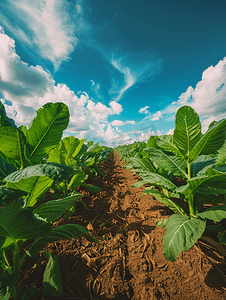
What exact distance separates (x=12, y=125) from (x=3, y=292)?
96cm

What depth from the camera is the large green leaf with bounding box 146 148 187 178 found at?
1470mm

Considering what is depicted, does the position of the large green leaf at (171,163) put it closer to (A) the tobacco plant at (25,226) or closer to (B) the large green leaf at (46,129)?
(B) the large green leaf at (46,129)

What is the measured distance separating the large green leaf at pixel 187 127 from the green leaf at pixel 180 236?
658 millimetres

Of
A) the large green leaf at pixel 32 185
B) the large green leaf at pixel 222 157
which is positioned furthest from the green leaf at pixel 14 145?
the large green leaf at pixel 222 157

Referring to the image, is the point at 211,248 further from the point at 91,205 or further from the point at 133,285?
the point at 91,205

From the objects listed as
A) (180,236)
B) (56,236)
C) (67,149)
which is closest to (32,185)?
(56,236)

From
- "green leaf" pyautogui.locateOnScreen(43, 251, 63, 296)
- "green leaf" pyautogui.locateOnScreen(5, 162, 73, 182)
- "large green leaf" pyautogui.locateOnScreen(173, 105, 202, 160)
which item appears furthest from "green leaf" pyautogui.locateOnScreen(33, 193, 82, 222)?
"large green leaf" pyautogui.locateOnScreen(173, 105, 202, 160)

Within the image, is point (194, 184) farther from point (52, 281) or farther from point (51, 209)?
point (52, 281)

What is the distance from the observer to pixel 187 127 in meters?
1.29

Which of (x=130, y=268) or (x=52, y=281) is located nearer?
(x=52, y=281)

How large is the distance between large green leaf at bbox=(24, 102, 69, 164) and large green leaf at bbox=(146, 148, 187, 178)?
3.33 ft

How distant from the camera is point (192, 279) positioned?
1.05 metres

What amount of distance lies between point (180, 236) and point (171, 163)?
0.79 metres

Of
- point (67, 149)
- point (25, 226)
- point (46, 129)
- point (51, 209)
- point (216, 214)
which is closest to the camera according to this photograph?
point (25, 226)
